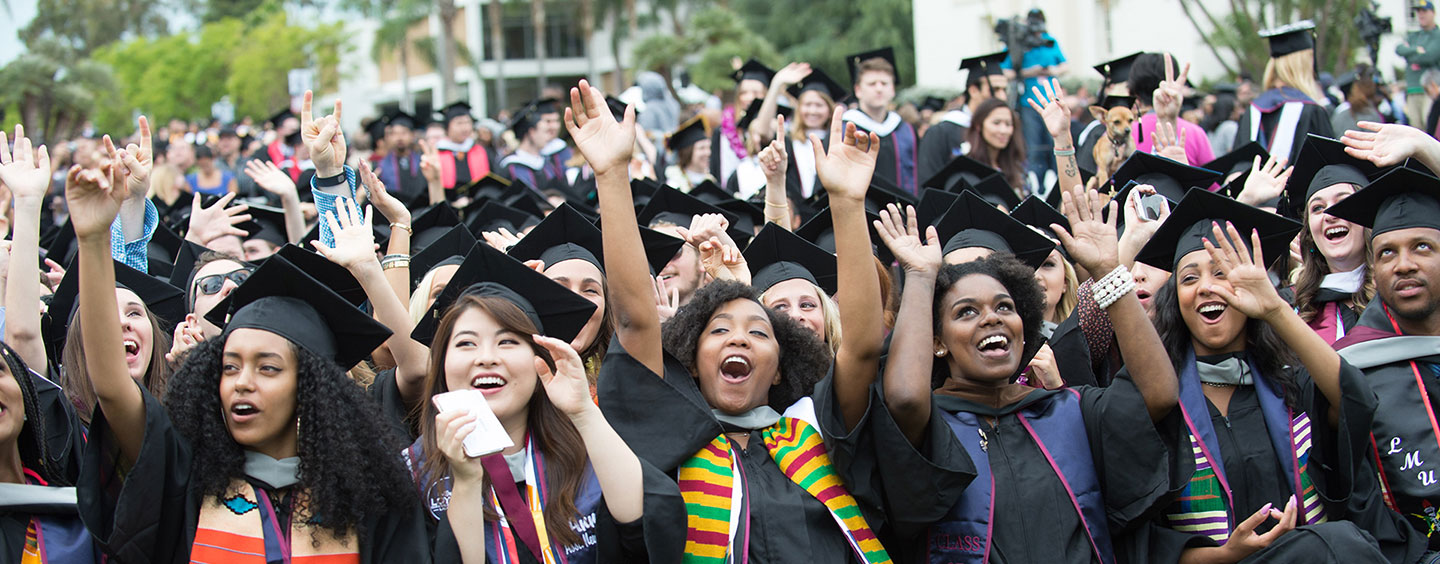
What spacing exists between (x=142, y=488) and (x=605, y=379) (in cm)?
134

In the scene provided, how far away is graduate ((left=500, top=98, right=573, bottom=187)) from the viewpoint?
11.7 meters

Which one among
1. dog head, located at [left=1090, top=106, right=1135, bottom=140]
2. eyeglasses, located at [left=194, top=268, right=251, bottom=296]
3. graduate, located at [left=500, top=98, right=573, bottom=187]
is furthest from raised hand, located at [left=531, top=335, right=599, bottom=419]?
graduate, located at [left=500, top=98, right=573, bottom=187]

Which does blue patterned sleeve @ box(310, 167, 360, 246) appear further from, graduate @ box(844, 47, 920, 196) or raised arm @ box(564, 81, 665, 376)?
graduate @ box(844, 47, 920, 196)

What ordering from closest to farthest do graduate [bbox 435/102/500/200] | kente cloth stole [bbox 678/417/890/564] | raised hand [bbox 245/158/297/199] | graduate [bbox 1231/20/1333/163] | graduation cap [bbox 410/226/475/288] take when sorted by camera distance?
1. kente cloth stole [bbox 678/417/890/564]
2. graduation cap [bbox 410/226/475/288]
3. raised hand [bbox 245/158/297/199]
4. graduate [bbox 1231/20/1333/163]
5. graduate [bbox 435/102/500/200]

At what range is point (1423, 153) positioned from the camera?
4824mm

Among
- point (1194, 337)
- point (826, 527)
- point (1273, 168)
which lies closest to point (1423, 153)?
point (1273, 168)

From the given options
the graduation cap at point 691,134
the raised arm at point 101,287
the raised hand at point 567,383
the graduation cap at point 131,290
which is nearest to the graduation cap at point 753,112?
the graduation cap at point 691,134

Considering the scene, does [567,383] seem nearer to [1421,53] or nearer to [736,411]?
[736,411]

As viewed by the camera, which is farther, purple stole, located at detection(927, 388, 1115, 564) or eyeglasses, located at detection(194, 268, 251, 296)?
eyeglasses, located at detection(194, 268, 251, 296)

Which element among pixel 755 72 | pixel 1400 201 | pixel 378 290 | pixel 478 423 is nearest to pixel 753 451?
pixel 478 423

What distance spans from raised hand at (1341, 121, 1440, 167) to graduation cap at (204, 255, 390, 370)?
3629mm

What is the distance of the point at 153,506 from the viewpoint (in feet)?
11.1

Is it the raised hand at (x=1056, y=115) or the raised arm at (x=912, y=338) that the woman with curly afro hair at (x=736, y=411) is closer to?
the raised arm at (x=912, y=338)

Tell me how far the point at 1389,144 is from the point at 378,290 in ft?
12.4
